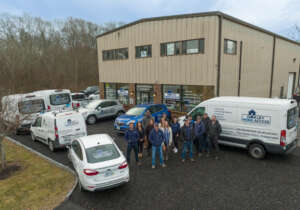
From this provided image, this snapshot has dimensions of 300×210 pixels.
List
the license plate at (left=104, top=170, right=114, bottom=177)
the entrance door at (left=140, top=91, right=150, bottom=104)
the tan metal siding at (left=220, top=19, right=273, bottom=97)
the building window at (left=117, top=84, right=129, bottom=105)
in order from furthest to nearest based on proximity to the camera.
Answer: the building window at (left=117, top=84, right=129, bottom=105), the entrance door at (left=140, top=91, right=150, bottom=104), the tan metal siding at (left=220, top=19, right=273, bottom=97), the license plate at (left=104, top=170, right=114, bottom=177)

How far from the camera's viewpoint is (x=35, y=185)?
263 inches

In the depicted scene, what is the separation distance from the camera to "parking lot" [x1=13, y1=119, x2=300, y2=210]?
5516mm

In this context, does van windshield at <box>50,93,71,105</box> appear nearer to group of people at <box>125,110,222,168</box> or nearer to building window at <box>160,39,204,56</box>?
building window at <box>160,39,204,56</box>

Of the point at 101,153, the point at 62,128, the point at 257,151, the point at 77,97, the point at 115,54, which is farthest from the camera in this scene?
the point at 77,97

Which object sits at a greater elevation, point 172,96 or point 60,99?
point 172,96

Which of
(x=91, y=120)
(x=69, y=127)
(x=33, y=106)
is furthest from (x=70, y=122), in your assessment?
(x=91, y=120)

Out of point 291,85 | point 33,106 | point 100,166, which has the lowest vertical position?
point 100,166

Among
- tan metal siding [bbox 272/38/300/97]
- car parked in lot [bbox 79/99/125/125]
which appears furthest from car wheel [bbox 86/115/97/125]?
tan metal siding [bbox 272/38/300/97]

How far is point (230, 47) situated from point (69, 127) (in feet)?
39.6

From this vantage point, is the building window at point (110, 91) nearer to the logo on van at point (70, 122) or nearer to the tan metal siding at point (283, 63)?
the logo on van at point (70, 122)

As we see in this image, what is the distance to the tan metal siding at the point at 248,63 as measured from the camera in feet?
46.3

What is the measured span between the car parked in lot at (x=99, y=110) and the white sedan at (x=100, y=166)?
9185mm

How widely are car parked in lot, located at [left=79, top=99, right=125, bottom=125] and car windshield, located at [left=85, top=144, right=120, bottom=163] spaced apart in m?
9.54

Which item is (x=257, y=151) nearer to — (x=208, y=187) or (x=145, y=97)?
(x=208, y=187)
